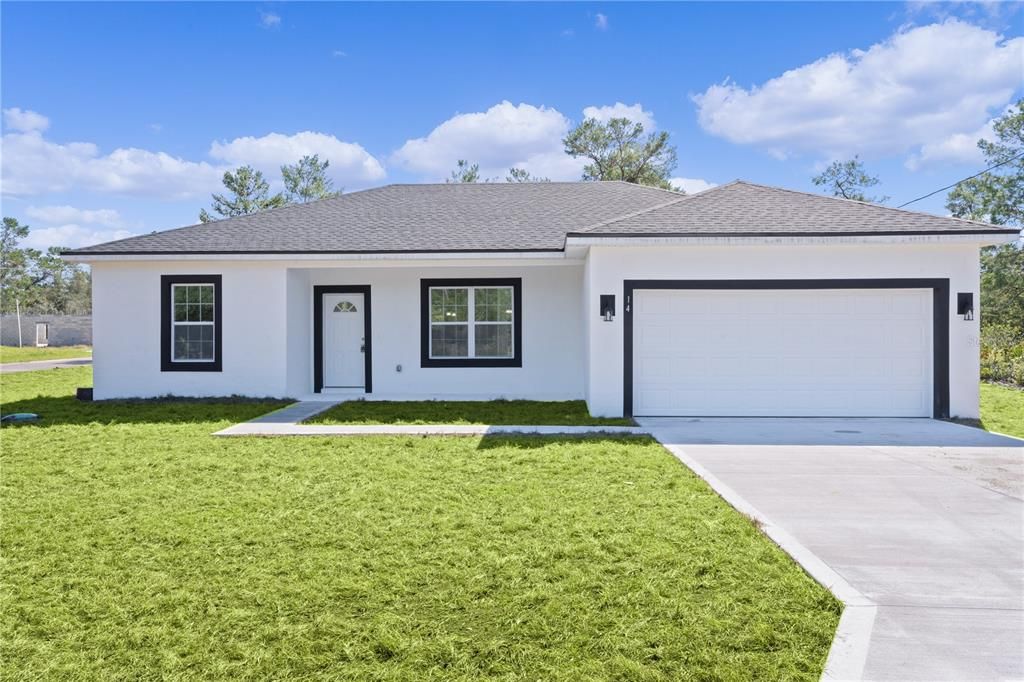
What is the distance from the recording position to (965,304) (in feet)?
30.5

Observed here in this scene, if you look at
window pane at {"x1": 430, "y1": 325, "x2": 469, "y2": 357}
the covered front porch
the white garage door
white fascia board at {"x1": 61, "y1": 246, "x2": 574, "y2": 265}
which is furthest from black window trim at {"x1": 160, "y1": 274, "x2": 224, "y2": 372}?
the white garage door

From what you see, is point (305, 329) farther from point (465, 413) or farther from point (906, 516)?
point (906, 516)

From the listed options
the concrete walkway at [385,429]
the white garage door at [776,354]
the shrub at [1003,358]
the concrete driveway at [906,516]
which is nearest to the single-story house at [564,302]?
the white garage door at [776,354]

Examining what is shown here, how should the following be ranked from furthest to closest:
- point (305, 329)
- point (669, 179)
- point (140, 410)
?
point (669, 179) → point (305, 329) → point (140, 410)

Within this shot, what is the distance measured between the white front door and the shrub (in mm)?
16174

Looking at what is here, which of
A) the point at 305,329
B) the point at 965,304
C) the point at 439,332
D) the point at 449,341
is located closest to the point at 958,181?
the point at 965,304

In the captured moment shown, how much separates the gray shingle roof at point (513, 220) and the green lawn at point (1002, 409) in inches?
122

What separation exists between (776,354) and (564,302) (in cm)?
444

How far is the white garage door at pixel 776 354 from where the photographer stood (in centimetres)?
962

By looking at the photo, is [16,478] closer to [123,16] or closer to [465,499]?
[465,499]

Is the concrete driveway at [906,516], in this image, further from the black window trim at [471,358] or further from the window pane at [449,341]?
the window pane at [449,341]

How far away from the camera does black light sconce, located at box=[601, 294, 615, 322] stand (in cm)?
959

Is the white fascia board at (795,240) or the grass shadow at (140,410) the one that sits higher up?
the white fascia board at (795,240)

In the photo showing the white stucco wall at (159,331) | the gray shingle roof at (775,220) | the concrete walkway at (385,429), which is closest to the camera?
the concrete walkway at (385,429)
